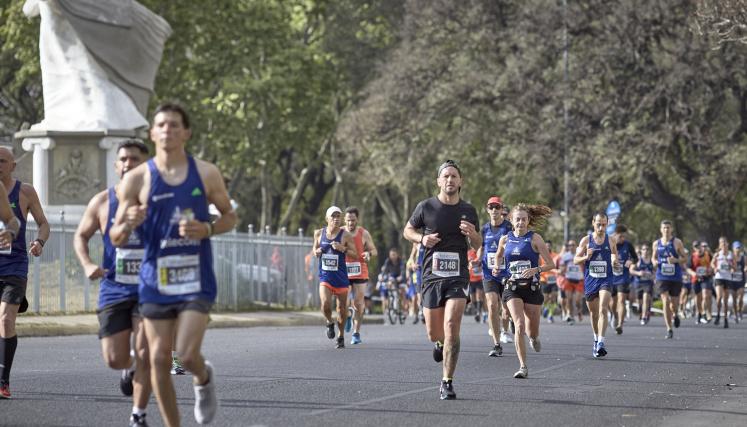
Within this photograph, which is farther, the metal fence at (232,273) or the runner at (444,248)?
the metal fence at (232,273)

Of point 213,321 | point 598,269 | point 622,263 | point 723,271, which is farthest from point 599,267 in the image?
point 723,271

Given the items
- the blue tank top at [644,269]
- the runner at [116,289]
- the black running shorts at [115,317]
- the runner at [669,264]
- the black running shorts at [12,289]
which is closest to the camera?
the runner at [116,289]

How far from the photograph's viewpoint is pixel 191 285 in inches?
345

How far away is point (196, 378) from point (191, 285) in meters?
0.62

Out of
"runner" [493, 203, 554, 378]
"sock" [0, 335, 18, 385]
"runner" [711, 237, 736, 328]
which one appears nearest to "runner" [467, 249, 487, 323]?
"runner" [711, 237, 736, 328]

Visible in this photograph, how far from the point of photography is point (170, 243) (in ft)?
28.7

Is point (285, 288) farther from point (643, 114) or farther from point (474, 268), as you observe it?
point (643, 114)

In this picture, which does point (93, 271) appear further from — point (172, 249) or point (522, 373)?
point (522, 373)

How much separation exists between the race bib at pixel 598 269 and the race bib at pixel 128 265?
11.7 metres

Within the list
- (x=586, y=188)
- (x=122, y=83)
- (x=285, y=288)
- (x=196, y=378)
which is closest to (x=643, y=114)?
(x=586, y=188)

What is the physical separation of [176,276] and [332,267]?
1265 cm

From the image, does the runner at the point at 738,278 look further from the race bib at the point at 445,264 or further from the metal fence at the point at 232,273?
the race bib at the point at 445,264

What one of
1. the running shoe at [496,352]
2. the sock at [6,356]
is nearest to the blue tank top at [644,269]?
the running shoe at [496,352]

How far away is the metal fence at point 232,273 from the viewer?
27.8 meters
